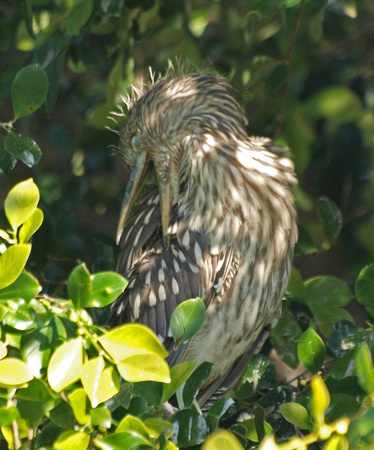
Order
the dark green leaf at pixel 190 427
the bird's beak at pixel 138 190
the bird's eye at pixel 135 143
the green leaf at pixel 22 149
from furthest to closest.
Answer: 1. the bird's eye at pixel 135 143
2. the bird's beak at pixel 138 190
3. the green leaf at pixel 22 149
4. the dark green leaf at pixel 190 427

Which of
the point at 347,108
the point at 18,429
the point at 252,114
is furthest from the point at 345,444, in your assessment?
the point at 252,114

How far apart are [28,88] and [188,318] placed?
0.60 meters

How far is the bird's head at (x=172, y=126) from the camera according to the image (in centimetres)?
207

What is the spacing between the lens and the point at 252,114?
108 inches

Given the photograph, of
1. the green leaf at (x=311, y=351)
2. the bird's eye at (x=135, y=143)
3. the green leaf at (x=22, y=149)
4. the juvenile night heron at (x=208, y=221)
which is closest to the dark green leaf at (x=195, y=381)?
the green leaf at (x=311, y=351)

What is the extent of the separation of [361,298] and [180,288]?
663 mm

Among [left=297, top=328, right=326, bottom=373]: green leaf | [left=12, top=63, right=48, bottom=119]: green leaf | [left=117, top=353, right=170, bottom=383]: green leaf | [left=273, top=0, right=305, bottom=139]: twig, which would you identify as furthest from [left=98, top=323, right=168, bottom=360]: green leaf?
[left=273, top=0, right=305, bottom=139]: twig

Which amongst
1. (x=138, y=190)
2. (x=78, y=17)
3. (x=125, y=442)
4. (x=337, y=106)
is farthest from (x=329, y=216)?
(x=125, y=442)

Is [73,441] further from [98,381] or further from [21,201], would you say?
[21,201]

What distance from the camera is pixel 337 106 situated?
235 centimetres

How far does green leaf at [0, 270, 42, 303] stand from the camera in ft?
3.15

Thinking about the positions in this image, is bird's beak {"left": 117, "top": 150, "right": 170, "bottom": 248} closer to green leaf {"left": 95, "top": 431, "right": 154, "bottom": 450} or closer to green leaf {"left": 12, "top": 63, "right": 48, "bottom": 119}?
green leaf {"left": 12, "top": 63, "right": 48, "bottom": 119}

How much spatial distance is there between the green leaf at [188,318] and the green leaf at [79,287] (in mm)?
183

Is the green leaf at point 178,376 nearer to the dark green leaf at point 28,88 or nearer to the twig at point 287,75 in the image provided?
the dark green leaf at point 28,88
